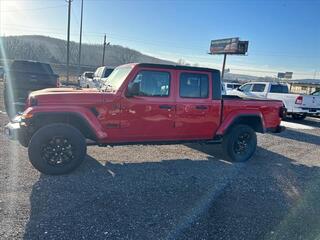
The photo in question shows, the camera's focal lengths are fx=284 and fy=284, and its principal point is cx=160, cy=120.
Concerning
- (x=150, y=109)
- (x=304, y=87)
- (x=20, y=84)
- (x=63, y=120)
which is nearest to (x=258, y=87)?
(x=150, y=109)

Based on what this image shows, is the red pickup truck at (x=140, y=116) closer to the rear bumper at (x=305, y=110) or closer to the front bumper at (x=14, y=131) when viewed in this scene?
the front bumper at (x=14, y=131)

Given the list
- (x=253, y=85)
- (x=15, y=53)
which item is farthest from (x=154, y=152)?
(x=15, y=53)

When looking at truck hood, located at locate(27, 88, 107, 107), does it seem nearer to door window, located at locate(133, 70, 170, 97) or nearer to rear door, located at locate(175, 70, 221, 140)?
door window, located at locate(133, 70, 170, 97)

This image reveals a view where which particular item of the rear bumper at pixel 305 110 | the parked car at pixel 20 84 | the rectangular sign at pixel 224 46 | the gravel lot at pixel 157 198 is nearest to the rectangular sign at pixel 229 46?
the rectangular sign at pixel 224 46

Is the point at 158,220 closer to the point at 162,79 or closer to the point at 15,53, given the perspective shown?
the point at 162,79

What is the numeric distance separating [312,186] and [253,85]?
1153 cm

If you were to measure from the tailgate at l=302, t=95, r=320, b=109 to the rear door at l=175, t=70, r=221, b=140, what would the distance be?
31.2 ft

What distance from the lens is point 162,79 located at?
552 centimetres

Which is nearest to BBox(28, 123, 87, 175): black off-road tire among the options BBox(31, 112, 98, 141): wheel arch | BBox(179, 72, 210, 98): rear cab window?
BBox(31, 112, 98, 141): wheel arch

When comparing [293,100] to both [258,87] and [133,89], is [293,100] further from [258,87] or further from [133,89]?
[133,89]

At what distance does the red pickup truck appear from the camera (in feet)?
15.6

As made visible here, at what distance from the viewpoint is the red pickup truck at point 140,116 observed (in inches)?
187

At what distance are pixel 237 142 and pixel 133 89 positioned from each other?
2859 mm

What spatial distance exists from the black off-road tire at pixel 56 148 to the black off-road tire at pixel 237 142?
3.22 metres
